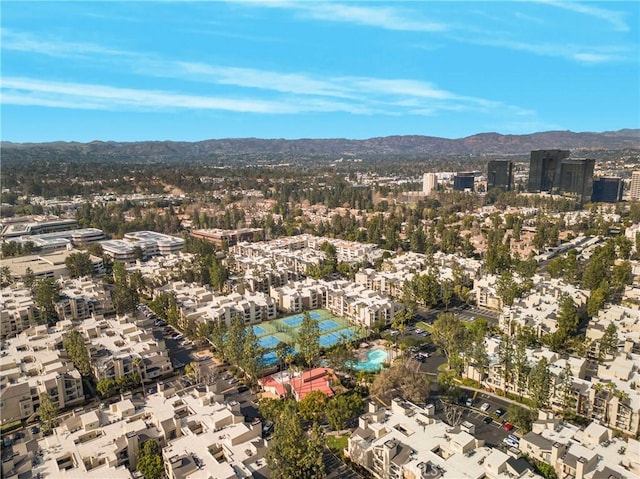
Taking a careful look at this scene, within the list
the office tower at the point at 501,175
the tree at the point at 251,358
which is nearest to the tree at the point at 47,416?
the tree at the point at 251,358

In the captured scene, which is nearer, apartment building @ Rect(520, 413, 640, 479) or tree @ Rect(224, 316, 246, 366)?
apartment building @ Rect(520, 413, 640, 479)

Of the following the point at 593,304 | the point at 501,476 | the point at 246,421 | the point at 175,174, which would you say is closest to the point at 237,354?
the point at 246,421

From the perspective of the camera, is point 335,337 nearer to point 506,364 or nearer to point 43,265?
point 506,364

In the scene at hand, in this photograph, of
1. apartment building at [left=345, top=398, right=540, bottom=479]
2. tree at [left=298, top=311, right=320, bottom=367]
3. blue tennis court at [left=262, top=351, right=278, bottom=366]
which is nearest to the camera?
apartment building at [left=345, top=398, right=540, bottom=479]

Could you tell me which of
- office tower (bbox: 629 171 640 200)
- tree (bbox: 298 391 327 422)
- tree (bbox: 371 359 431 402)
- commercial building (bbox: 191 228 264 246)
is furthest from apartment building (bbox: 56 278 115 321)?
office tower (bbox: 629 171 640 200)

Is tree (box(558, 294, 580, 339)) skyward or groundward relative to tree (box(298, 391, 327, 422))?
skyward

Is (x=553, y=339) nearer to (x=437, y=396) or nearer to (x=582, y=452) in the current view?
(x=437, y=396)

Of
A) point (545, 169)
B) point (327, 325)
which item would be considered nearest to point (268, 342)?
point (327, 325)

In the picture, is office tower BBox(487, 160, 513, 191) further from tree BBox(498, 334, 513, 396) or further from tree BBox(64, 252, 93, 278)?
tree BBox(64, 252, 93, 278)
